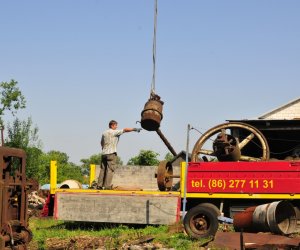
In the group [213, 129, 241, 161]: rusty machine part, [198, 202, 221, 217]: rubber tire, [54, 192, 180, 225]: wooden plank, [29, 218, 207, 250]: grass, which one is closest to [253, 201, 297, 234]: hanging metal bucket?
[198, 202, 221, 217]: rubber tire

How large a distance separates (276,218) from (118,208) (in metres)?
3.92

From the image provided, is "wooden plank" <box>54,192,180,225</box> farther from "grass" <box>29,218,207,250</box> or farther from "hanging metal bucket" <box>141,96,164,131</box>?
"hanging metal bucket" <box>141,96,164,131</box>

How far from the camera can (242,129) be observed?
15.1 meters

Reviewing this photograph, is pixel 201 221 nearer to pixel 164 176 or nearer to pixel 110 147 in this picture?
pixel 164 176

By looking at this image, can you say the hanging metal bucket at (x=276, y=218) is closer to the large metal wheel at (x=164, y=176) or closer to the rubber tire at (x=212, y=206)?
the rubber tire at (x=212, y=206)

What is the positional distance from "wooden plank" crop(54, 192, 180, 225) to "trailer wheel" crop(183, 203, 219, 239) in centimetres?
101

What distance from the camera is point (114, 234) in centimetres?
1259

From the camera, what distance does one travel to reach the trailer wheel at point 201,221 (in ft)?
39.3

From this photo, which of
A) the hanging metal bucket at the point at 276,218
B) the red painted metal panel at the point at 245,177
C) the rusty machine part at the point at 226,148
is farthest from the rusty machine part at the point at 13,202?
the rusty machine part at the point at 226,148

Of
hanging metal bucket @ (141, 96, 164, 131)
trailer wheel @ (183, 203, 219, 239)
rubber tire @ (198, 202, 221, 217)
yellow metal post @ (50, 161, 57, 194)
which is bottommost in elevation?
trailer wheel @ (183, 203, 219, 239)

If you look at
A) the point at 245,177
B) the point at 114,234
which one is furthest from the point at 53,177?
the point at 245,177

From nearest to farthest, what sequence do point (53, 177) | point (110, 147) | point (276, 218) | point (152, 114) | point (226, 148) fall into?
1. point (276, 218)
2. point (110, 147)
3. point (226, 148)
4. point (53, 177)
5. point (152, 114)

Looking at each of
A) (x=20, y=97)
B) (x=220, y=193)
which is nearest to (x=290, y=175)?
(x=220, y=193)

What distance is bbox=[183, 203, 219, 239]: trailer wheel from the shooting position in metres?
12.0
